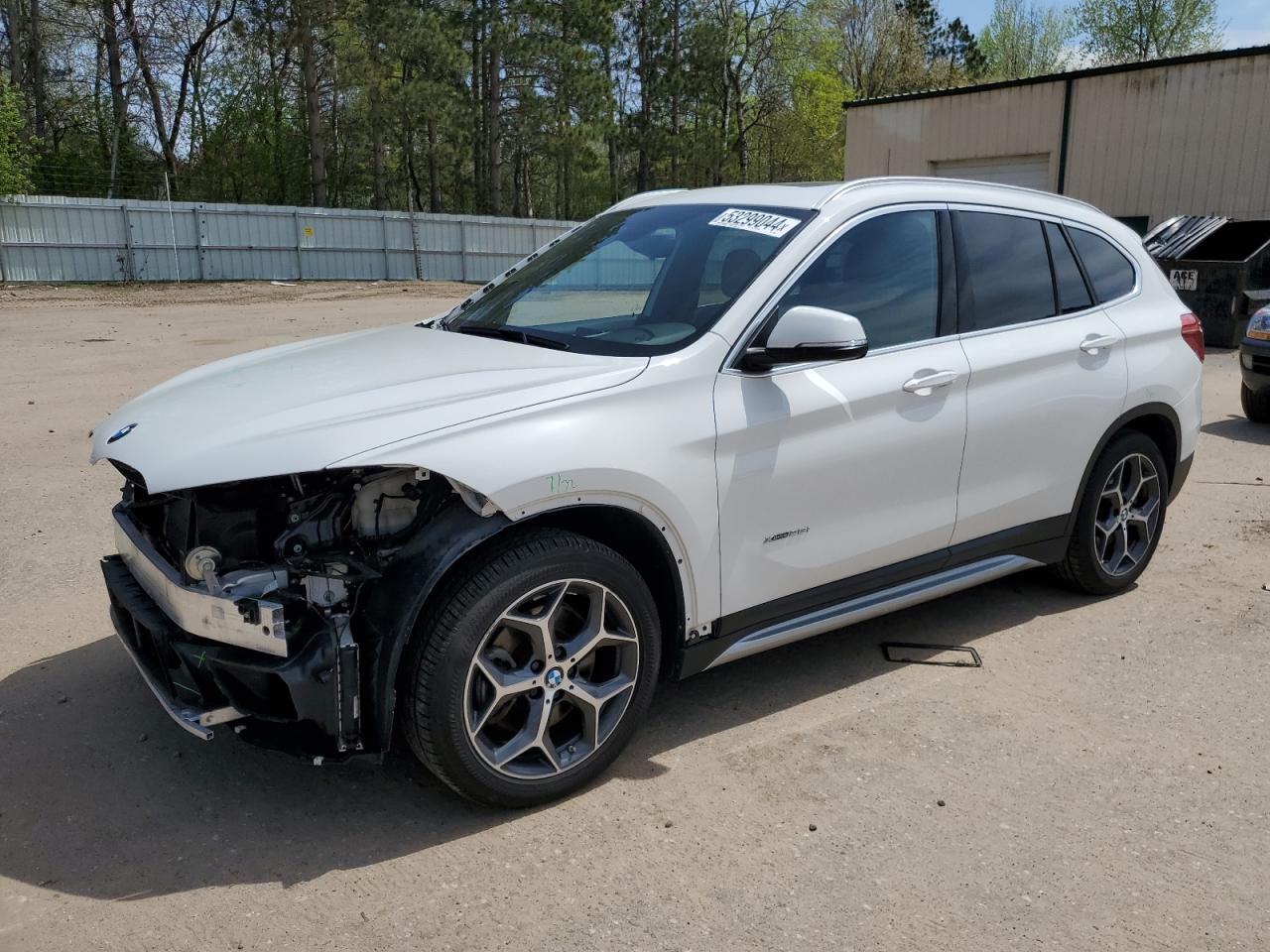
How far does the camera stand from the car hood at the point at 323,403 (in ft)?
9.36

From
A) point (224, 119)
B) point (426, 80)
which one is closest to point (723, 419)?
point (426, 80)

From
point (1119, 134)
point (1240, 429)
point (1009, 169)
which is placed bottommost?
point (1240, 429)

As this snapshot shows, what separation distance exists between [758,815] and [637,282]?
191cm

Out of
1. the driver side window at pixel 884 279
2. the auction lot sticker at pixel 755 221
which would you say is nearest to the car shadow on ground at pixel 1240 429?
the driver side window at pixel 884 279

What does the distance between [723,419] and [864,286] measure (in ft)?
2.96

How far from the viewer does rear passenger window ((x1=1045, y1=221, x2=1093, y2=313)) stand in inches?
181

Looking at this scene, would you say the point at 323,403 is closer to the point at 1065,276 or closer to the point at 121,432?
the point at 121,432

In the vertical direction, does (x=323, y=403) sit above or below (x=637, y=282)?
below

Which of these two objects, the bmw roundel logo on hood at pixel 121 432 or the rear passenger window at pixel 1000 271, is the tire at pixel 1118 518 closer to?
the rear passenger window at pixel 1000 271

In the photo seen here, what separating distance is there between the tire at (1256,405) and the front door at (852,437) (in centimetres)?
681

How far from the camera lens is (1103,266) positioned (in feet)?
15.8

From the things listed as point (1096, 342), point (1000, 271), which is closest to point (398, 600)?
point (1000, 271)

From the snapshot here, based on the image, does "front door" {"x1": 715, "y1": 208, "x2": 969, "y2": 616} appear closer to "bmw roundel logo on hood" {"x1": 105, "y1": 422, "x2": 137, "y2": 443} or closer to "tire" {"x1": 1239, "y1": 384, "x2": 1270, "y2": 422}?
"bmw roundel logo on hood" {"x1": 105, "y1": 422, "x2": 137, "y2": 443}

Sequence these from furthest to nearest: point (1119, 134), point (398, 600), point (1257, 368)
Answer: point (1119, 134) → point (1257, 368) → point (398, 600)
